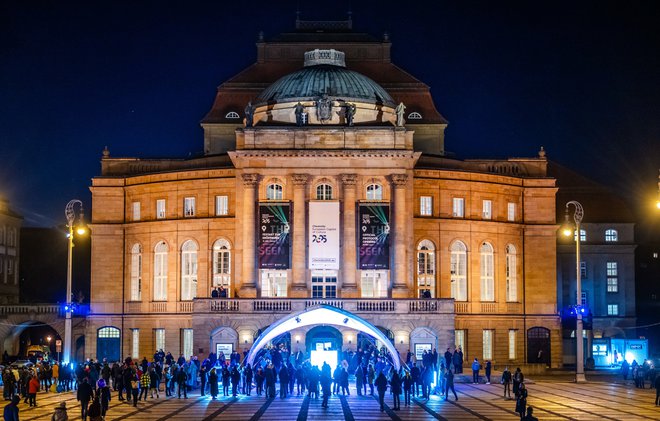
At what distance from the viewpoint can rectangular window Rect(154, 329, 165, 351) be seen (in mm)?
108312

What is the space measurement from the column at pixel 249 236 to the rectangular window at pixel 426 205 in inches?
581

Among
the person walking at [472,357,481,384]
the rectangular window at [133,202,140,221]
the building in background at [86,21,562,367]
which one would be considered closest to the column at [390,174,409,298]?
the building in background at [86,21,562,367]

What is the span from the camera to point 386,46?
12625cm

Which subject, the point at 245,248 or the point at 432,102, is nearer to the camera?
the point at 245,248

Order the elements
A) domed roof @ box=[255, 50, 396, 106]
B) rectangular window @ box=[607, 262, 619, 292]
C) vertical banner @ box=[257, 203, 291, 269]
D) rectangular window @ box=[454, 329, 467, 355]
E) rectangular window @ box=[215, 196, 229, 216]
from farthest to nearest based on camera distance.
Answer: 1. rectangular window @ box=[607, 262, 619, 292]
2. rectangular window @ box=[215, 196, 229, 216]
3. rectangular window @ box=[454, 329, 467, 355]
4. domed roof @ box=[255, 50, 396, 106]
5. vertical banner @ box=[257, 203, 291, 269]

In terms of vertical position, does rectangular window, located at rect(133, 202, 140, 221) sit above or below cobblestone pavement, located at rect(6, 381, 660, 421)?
above

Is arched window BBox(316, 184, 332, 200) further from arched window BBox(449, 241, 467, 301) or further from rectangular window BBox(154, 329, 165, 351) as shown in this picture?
rectangular window BBox(154, 329, 165, 351)

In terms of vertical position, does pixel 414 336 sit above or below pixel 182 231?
below

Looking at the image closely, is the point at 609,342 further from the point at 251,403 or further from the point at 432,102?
the point at 251,403

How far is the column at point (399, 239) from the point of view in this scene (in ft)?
325

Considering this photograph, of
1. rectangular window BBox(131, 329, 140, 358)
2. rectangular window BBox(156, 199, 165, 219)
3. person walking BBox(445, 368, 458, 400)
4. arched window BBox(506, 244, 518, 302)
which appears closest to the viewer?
person walking BBox(445, 368, 458, 400)

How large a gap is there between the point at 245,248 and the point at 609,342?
137 feet

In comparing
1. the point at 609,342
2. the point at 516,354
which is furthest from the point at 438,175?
the point at 609,342

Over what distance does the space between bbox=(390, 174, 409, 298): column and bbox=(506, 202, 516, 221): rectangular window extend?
49.5ft
